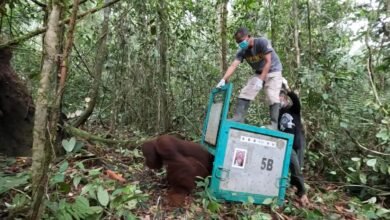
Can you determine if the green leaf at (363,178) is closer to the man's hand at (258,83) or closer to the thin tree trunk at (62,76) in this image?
the man's hand at (258,83)

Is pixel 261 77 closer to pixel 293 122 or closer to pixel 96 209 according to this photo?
pixel 293 122

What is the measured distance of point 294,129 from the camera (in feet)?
16.5

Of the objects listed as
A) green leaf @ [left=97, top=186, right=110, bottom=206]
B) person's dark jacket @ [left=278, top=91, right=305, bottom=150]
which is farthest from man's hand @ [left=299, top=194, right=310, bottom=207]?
green leaf @ [left=97, top=186, right=110, bottom=206]

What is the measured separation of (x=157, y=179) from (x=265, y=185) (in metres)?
1.20

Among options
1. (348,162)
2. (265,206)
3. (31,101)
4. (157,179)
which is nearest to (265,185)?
(265,206)

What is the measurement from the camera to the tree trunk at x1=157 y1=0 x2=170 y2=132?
6.62 meters

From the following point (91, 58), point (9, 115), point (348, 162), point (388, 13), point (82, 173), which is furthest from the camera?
point (91, 58)

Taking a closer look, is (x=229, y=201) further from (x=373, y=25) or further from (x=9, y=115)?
(x=373, y=25)

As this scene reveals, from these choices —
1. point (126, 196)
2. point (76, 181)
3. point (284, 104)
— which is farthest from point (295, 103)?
point (76, 181)

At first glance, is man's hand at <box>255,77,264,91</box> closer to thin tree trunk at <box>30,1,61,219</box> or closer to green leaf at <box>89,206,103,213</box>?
green leaf at <box>89,206,103,213</box>

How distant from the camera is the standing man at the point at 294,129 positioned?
486 centimetres

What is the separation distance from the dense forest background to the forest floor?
2 centimetres

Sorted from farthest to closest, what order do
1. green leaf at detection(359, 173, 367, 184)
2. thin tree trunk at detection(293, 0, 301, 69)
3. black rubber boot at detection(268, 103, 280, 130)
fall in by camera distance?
thin tree trunk at detection(293, 0, 301, 69), green leaf at detection(359, 173, 367, 184), black rubber boot at detection(268, 103, 280, 130)

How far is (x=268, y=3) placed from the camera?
7.54 meters
